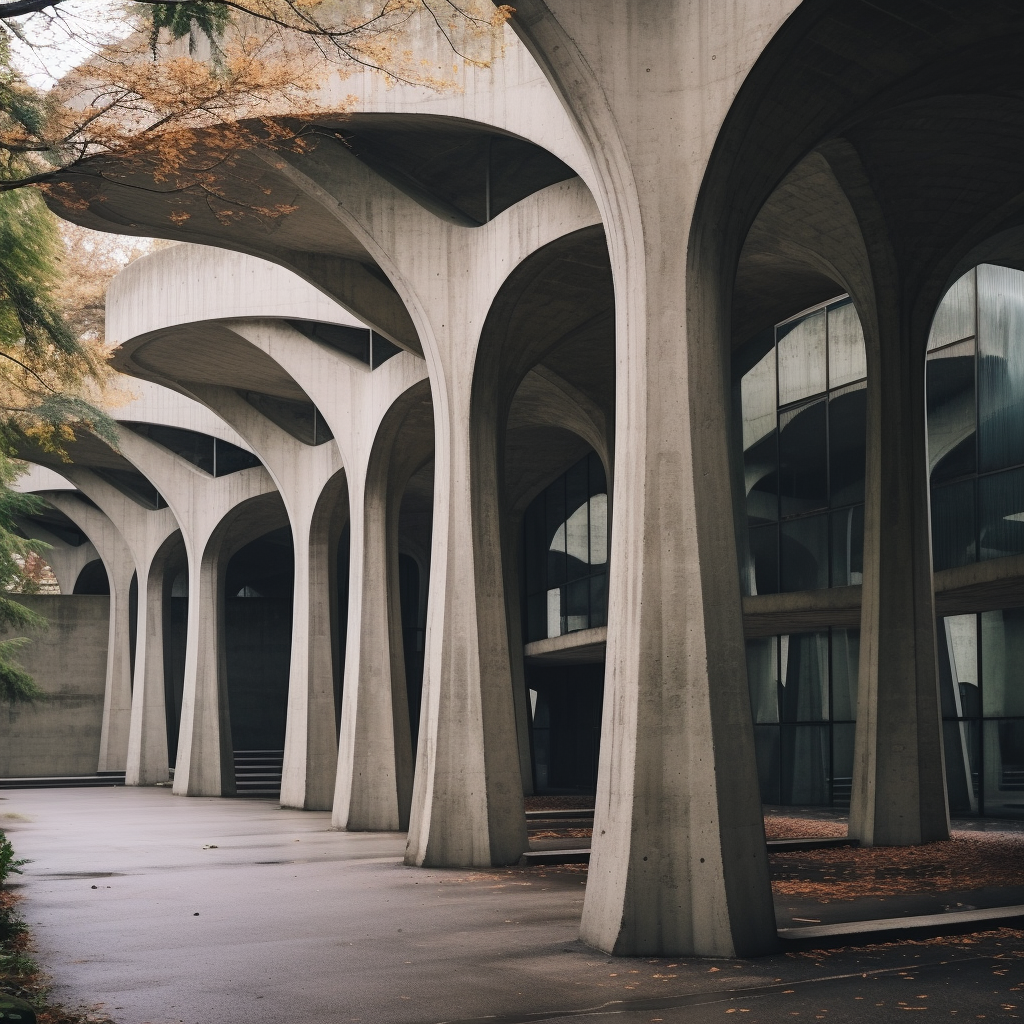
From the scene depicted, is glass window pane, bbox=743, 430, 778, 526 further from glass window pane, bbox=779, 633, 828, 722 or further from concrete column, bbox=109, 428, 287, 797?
concrete column, bbox=109, 428, 287, 797

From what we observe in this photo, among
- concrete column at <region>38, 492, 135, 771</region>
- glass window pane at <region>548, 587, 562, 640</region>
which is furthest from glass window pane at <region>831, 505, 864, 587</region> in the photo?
concrete column at <region>38, 492, 135, 771</region>

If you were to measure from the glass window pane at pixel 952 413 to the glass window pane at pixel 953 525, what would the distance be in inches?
11.2

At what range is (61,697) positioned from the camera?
156 feet

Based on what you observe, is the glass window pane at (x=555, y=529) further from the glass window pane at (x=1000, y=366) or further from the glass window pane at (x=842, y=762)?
the glass window pane at (x=1000, y=366)

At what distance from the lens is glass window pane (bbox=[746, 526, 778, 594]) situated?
25047 millimetres

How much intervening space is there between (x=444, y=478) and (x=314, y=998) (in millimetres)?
9347

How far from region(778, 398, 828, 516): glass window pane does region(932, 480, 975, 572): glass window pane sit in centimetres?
238

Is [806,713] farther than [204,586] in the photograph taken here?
No

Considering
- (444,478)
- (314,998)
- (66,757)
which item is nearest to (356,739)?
(444,478)

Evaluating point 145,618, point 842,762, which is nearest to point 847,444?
point 842,762

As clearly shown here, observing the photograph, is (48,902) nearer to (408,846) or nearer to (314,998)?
(408,846)

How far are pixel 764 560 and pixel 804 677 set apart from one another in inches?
106

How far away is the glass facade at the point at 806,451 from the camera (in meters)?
23.5

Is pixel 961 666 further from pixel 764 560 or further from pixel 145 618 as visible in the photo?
pixel 145 618
